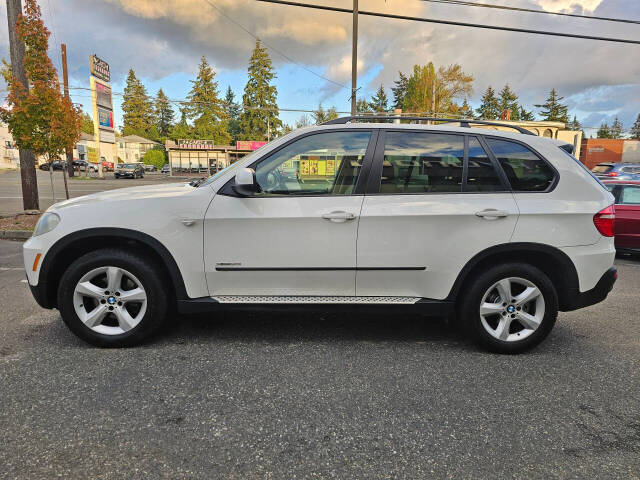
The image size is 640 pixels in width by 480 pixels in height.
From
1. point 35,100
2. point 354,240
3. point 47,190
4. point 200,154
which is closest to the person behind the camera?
point 354,240

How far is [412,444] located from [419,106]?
39972 mm

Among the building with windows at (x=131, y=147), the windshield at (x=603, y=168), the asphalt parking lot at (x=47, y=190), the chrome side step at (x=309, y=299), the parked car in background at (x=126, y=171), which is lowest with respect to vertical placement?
the chrome side step at (x=309, y=299)

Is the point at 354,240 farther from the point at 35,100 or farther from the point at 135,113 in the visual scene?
the point at 135,113

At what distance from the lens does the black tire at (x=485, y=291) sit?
10.7 feet

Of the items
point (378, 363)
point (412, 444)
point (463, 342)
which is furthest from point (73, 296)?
point (463, 342)

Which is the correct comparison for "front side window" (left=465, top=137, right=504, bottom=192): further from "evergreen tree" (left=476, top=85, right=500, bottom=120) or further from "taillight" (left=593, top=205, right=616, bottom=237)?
"evergreen tree" (left=476, top=85, right=500, bottom=120)

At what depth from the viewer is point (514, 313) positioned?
3314 mm

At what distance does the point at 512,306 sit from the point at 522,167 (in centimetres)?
111

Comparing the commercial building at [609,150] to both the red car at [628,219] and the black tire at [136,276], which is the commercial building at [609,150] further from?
the black tire at [136,276]

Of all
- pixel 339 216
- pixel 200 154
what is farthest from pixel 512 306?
pixel 200 154

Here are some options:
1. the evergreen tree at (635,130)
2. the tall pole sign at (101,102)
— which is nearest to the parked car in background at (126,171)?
the tall pole sign at (101,102)

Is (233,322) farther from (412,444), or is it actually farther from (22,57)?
(22,57)

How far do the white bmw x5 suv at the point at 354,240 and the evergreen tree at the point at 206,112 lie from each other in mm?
62579

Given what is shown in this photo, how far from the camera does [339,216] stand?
3180mm
